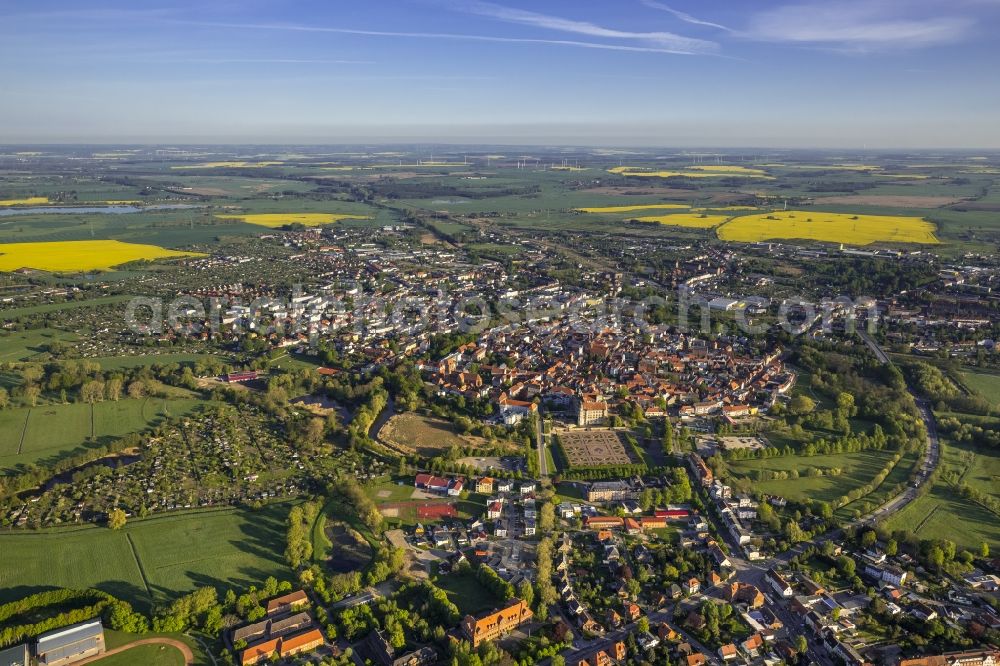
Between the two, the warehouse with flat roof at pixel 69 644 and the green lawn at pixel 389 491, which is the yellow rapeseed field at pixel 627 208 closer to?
the green lawn at pixel 389 491

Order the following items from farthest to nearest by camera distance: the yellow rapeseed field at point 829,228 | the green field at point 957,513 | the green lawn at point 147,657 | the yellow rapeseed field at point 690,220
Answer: the yellow rapeseed field at point 690,220 < the yellow rapeseed field at point 829,228 < the green field at point 957,513 < the green lawn at point 147,657

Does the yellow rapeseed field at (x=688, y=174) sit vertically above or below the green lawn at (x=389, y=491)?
above

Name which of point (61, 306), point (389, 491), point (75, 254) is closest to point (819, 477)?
point (389, 491)

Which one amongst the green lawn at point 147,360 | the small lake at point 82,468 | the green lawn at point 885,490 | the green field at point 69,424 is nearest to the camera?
the green lawn at point 885,490

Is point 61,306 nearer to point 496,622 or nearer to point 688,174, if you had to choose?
point 496,622

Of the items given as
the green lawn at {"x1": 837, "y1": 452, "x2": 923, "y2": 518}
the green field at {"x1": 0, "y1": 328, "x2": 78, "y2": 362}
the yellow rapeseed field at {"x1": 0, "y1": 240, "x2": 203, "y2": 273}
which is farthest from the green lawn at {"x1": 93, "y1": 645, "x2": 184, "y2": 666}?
the yellow rapeseed field at {"x1": 0, "y1": 240, "x2": 203, "y2": 273}

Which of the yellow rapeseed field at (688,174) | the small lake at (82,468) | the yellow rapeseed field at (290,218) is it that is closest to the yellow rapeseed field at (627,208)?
the yellow rapeseed field at (290,218)
